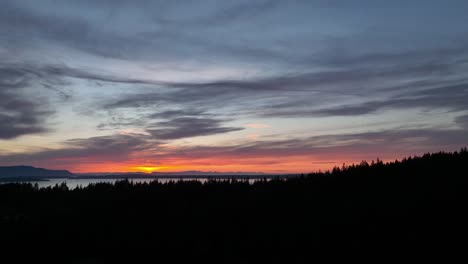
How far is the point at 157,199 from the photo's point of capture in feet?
62.3

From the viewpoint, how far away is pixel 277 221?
42.7 ft

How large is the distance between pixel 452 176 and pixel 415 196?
2.84 m

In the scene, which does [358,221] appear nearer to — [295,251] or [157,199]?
[295,251]

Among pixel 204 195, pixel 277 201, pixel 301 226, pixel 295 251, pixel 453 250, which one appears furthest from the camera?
pixel 204 195

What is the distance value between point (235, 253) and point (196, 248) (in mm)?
1137

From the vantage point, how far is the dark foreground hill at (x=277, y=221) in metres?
10.3

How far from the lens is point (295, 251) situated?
1040 cm

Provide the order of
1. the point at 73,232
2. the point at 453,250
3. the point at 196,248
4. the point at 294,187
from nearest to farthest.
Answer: the point at 453,250 → the point at 196,248 → the point at 73,232 → the point at 294,187

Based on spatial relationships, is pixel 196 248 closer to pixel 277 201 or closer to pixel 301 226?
pixel 301 226

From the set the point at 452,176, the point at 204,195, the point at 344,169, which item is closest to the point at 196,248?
the point at 204,195

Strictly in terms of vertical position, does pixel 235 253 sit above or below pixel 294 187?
below

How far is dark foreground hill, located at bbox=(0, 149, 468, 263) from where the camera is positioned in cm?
1029

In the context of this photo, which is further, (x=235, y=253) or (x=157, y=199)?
(x=157, y=199)

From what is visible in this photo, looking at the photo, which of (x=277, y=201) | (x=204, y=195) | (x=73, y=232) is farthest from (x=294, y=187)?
(x=73, y=232)
